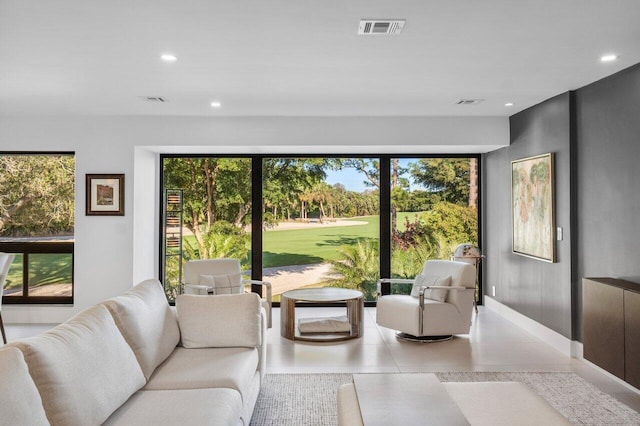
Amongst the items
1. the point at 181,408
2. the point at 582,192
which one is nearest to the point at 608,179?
the point at 582,192

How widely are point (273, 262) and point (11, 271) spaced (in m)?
3.44

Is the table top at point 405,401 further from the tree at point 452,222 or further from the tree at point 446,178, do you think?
the tree at point 446,178

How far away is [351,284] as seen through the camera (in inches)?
276

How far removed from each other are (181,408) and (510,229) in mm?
4905

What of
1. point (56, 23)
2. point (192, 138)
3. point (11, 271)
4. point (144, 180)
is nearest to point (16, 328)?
point (11, 271)

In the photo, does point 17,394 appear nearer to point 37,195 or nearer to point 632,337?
point 632,337

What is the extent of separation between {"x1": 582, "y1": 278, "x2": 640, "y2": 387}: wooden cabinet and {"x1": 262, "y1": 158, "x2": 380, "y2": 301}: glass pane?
3292 mm

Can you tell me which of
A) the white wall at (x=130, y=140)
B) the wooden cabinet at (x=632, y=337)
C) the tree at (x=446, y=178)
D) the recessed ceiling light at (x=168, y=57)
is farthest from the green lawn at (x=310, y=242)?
the wooden cabinet at (x=632, y=337)

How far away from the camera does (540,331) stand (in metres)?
5.28

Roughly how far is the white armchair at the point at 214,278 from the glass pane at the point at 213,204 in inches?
51.6

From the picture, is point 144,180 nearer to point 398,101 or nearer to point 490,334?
point 398,101

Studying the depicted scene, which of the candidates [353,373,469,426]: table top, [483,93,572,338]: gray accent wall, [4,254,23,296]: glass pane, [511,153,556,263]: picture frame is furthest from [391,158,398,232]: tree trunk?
[4,254,23,296]: glass pane

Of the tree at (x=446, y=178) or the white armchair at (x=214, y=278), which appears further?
the tree at (x=446, y=178)

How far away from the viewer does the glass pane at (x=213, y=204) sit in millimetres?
6984
